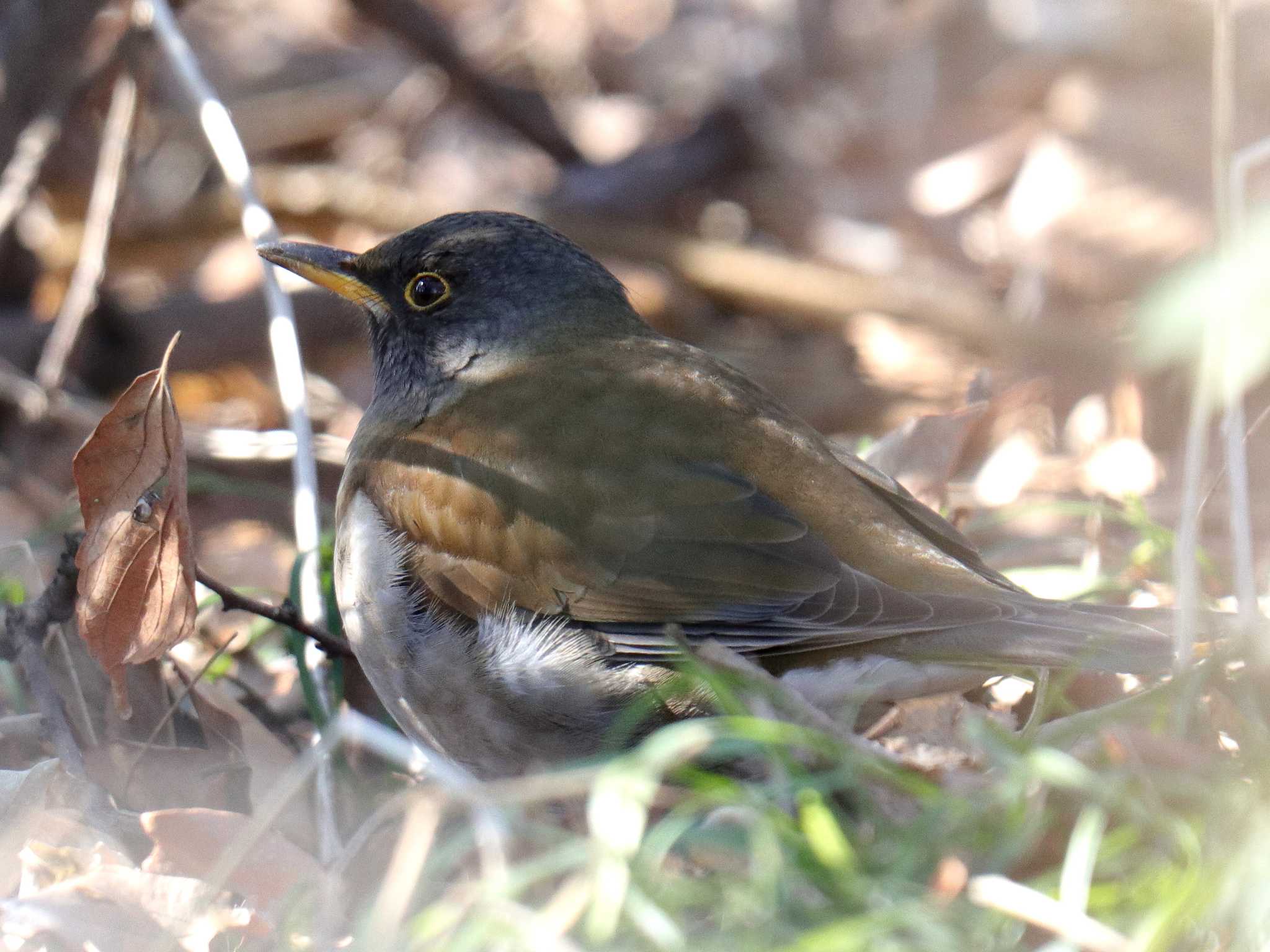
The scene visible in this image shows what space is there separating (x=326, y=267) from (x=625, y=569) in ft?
4.77

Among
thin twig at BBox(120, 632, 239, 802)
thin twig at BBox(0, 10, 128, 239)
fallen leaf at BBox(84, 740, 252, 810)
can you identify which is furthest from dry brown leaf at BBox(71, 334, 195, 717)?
thin twig at BBox(0, 10, 128, 239)

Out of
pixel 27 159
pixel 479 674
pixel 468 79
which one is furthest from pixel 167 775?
pixel 468 79

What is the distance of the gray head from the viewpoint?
3977 mm

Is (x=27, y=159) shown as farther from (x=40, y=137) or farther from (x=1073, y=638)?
(x=1073, y=638)

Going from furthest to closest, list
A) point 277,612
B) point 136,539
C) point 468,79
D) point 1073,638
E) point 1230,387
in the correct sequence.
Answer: point 468,79, point 277,612, point 136,539, point 1073,638, point 1230,387

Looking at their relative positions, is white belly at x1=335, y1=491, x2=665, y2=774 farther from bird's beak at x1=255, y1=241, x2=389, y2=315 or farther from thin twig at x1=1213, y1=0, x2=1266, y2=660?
thin twig at x1=1213, y1=0, x2=1266, y2=660

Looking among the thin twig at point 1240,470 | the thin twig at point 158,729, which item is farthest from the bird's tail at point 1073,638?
the thin twig at point 158,729

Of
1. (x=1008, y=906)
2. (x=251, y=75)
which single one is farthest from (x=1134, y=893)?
(x=251, y=75)

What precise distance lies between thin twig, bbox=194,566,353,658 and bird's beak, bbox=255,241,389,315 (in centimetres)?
93

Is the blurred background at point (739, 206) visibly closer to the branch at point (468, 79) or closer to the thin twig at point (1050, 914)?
the branch at point (468, 79)

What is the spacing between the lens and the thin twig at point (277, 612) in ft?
10.3

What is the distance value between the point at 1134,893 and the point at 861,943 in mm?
449

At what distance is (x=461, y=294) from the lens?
158 inches

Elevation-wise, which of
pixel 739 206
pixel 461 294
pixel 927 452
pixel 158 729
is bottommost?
pixel 739 206
